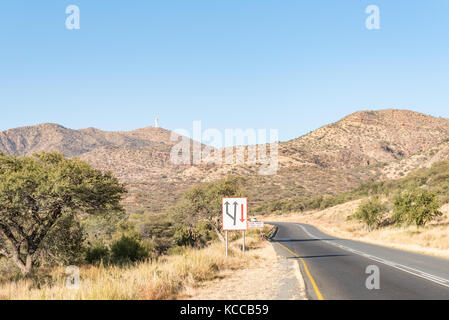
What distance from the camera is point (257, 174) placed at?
4136 inches

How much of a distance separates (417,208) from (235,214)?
27437mm

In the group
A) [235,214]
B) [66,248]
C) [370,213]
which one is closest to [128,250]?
[66,248]

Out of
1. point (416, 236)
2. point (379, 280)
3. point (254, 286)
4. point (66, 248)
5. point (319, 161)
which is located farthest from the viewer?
point (319, 161)

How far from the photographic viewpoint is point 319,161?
11512 centimetres

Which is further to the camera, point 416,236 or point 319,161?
point 319,161

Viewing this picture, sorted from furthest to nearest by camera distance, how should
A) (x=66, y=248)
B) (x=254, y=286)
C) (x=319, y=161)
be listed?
1. (x=319, y=161)
2. (x=66, y=248)
3. (x=254, y=286)

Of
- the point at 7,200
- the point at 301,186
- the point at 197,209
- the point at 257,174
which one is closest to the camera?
the point at 7,200

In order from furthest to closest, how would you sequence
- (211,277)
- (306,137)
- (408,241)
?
(306,137) → (408,241) → (211,277)

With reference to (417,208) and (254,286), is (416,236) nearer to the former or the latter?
(417,208)

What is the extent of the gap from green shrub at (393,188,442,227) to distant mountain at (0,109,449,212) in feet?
139

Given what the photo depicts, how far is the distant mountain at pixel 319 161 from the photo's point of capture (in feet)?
307
